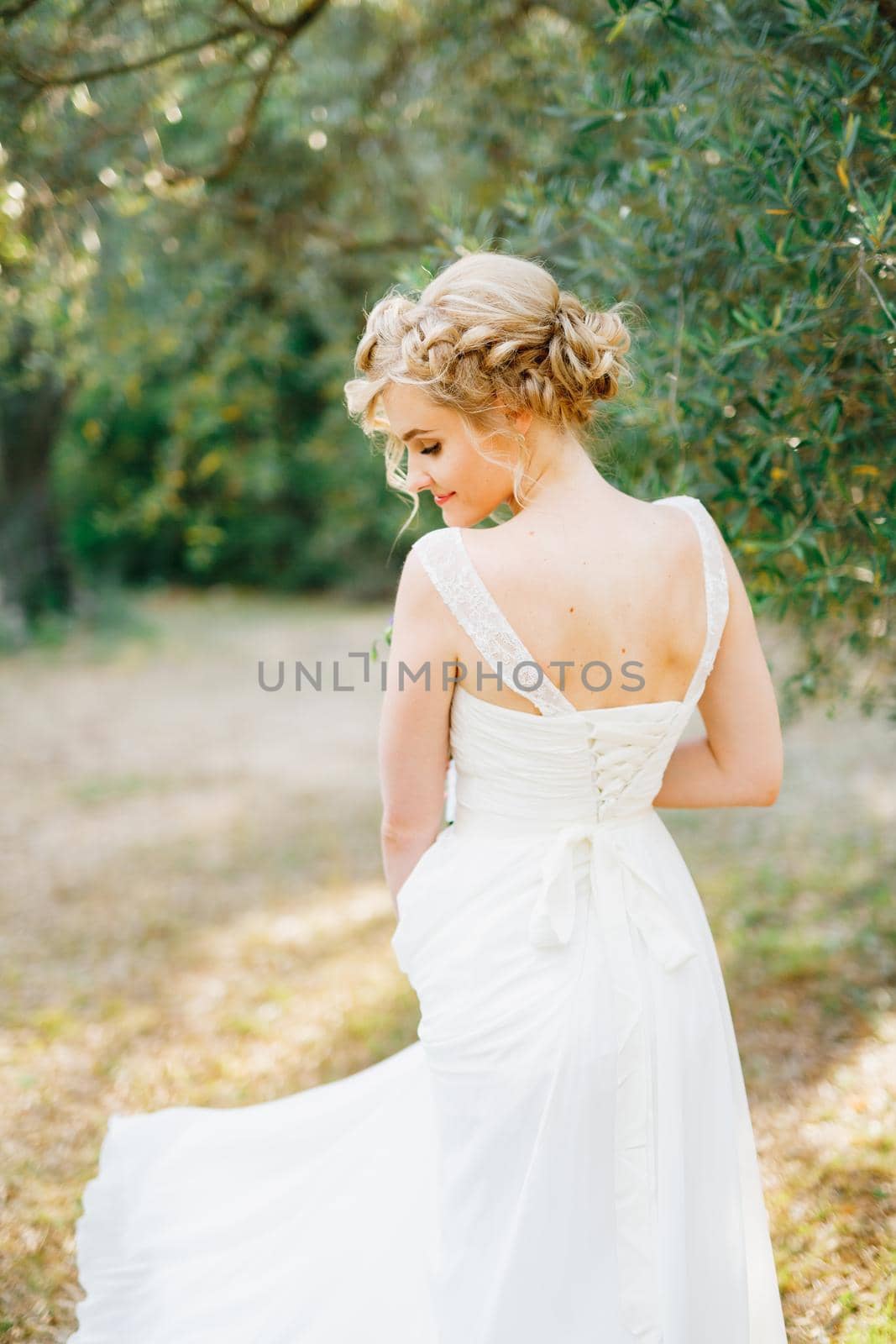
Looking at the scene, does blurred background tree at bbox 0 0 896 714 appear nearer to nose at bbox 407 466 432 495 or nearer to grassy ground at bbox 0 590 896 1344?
nose at bbox 407 466 432 495

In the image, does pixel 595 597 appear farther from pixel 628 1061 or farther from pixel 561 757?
pixel 628 1061

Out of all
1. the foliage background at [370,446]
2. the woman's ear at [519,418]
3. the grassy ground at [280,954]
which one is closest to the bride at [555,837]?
the woman's ear at [519,418]

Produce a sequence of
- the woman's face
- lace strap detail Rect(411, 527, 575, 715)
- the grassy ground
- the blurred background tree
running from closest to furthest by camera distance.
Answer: lace strap detail Rect(411, 527, 575, 715), the woman's face, the blurred background tree, the grassy ground

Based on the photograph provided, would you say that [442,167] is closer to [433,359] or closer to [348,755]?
[348,755]

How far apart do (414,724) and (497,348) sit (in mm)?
654

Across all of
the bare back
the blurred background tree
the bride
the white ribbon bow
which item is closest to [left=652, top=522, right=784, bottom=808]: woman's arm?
the bride

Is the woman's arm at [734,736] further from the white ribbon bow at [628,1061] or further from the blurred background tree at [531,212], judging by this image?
the blurred background tree at [531,212]

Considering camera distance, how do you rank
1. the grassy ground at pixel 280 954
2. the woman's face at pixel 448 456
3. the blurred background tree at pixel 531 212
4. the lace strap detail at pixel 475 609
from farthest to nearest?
the grassy ground at pixel 280 954 → the blurred background tree at pixel 531 212 → the woman's face at pixel 448 456 → the lace strap detail at pixel 475 609

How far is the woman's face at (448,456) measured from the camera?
1884 millimetres

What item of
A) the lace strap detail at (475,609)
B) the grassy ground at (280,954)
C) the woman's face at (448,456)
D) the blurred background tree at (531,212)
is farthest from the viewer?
the grassy ground at (280,954)

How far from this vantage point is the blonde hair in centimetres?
180

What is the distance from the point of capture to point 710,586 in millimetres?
1893

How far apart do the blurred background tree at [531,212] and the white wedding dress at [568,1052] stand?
2.63 ft

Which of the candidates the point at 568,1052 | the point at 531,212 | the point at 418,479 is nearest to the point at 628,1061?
the point at 568,1052
